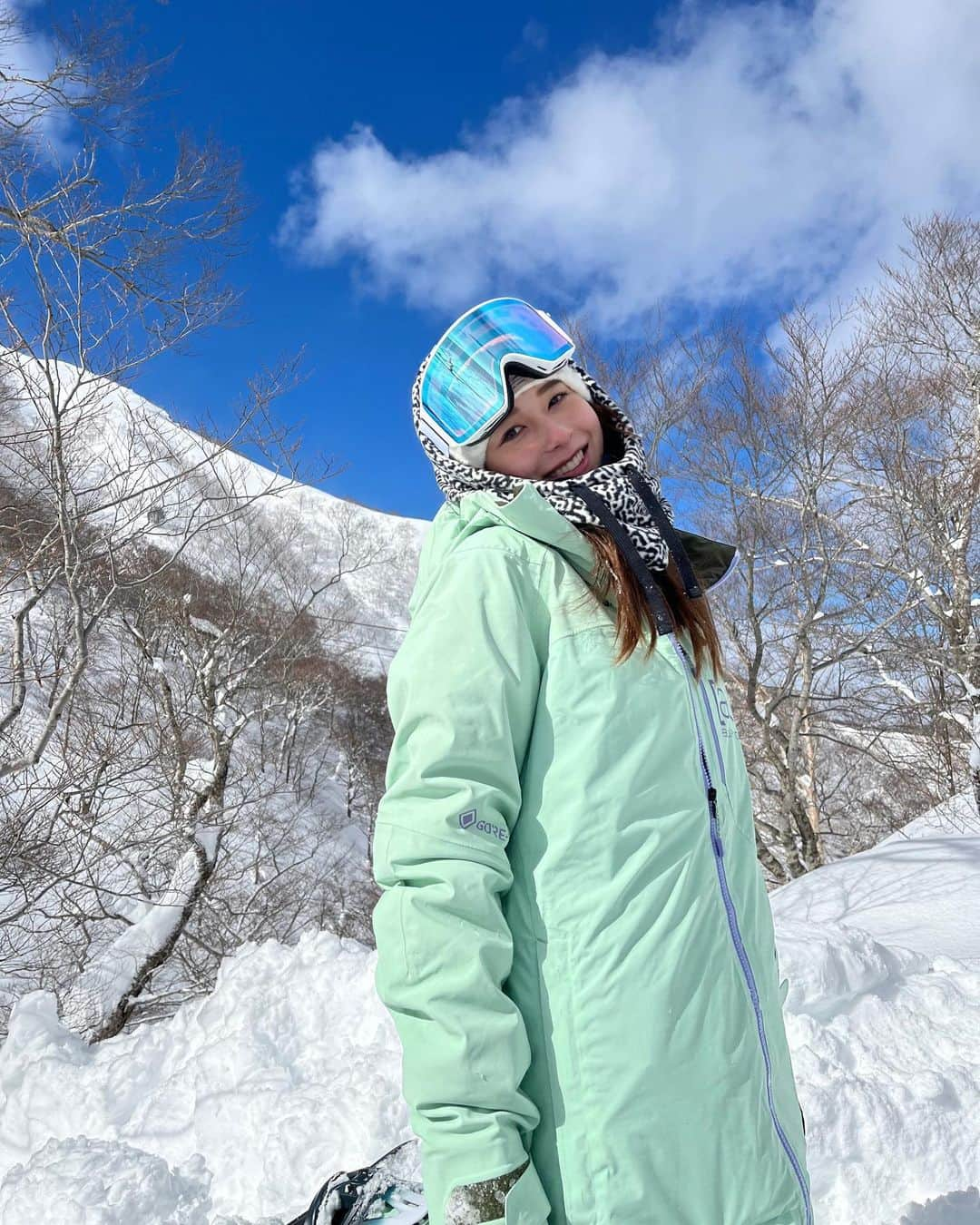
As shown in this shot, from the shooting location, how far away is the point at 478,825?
94 centimetres

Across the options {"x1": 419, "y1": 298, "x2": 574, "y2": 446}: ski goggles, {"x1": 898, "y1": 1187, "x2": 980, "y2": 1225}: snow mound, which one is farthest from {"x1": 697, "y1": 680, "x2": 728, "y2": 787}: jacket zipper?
{"x1": 898, "y1": 1187, "x2": 980, "y2": 1225}: snow mound

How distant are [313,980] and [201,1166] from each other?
4.74ft

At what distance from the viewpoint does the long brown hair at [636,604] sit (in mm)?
1104

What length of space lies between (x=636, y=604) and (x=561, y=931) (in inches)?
17.0

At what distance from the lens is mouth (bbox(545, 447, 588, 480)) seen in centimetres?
132

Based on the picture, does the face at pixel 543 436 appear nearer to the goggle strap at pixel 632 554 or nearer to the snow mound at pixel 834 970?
the goggle strap at pixel 632 554

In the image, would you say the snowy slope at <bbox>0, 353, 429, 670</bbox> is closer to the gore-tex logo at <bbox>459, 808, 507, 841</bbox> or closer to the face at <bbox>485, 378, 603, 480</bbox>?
the face at <bbox>485, 378, 603, 480</bbox>

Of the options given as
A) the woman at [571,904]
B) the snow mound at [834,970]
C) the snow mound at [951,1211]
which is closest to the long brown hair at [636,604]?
the woman at [571,904]

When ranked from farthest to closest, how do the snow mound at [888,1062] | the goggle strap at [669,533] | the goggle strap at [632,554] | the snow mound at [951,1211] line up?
the snow mound at [888,1062], the snow mound at [951,1211], the goggle strap at [669,533], the goggle strap at [632,554]

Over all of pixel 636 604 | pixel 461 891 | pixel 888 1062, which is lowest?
pixel 888 1062

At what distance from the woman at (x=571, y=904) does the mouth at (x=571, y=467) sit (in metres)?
0.13

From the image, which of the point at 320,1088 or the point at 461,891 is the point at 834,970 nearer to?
the point at 320,1088

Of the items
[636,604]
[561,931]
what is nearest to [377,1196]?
[561,931]

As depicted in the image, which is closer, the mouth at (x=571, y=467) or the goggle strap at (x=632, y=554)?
the goggle strap at (x=632, y=554)
